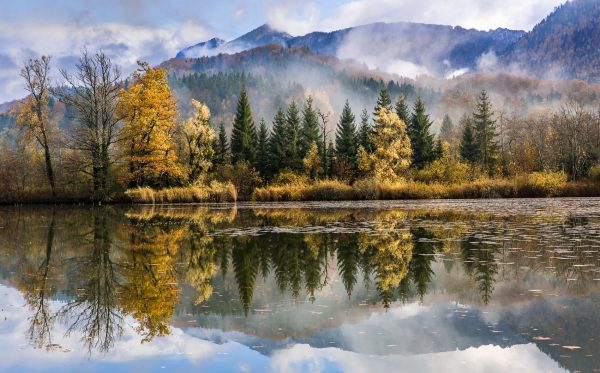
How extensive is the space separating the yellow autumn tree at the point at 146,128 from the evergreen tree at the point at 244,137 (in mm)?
35433

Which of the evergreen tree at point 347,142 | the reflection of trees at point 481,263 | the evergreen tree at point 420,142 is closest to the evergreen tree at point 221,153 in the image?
the evergreen tree at point 347,142

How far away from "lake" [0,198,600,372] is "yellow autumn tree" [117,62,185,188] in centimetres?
3239

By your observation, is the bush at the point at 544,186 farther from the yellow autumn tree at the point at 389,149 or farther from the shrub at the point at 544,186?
the yellow autumn tree at the point at 389,149

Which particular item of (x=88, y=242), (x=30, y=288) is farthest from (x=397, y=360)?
(x=88, y=242)

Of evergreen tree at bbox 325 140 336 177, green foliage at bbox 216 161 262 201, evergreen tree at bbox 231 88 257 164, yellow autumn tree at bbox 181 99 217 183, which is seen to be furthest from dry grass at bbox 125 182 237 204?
evergreen tree at bbox 231 88 257 164

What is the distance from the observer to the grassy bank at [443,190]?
4338 cm

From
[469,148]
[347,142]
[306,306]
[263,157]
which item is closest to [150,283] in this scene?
[306,306]

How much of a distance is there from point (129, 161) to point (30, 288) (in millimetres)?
38786

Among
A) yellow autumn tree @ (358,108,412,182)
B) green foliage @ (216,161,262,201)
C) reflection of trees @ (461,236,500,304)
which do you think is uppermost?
yellow autumn tree @ (358,108,412,182)

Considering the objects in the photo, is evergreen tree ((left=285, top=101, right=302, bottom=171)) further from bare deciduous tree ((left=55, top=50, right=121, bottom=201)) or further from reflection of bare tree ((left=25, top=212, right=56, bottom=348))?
reflection of bare tree ((left=25, top=212, right=56, bottom=348))

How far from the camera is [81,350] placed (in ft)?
20.6

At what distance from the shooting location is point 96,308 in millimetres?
7938

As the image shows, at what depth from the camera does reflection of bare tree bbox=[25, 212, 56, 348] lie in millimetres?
6770

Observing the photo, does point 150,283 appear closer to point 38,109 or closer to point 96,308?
point 96,308
